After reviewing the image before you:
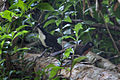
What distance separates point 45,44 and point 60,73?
0.50 metres

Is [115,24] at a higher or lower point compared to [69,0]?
lower

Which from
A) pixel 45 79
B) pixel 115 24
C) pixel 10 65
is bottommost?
pixel 45 79

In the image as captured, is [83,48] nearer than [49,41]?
Yes

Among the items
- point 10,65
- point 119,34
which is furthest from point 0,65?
point 119,34

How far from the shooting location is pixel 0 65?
1.13 meters

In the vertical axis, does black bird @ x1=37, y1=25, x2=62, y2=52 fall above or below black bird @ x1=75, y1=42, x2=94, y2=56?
above

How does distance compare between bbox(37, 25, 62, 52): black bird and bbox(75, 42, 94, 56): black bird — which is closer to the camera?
bbox(75, 42, 94, 56): black bird

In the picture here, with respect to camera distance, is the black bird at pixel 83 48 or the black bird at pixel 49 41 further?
the black bird at pixel 49 41

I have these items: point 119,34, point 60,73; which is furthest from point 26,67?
point 119,34

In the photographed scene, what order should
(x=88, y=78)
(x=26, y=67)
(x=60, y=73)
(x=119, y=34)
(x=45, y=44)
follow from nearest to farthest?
(x=88, y=78) → (x=60, y=73) → (x=26, y=67) → (x=45, y=44) → (x=119, y=34)

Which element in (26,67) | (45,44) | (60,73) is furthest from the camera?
(45,44)

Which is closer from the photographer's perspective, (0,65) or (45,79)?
(45,79)

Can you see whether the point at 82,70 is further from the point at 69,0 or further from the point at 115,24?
the point at 115,24

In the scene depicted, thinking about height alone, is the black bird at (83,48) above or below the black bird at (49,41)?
below
